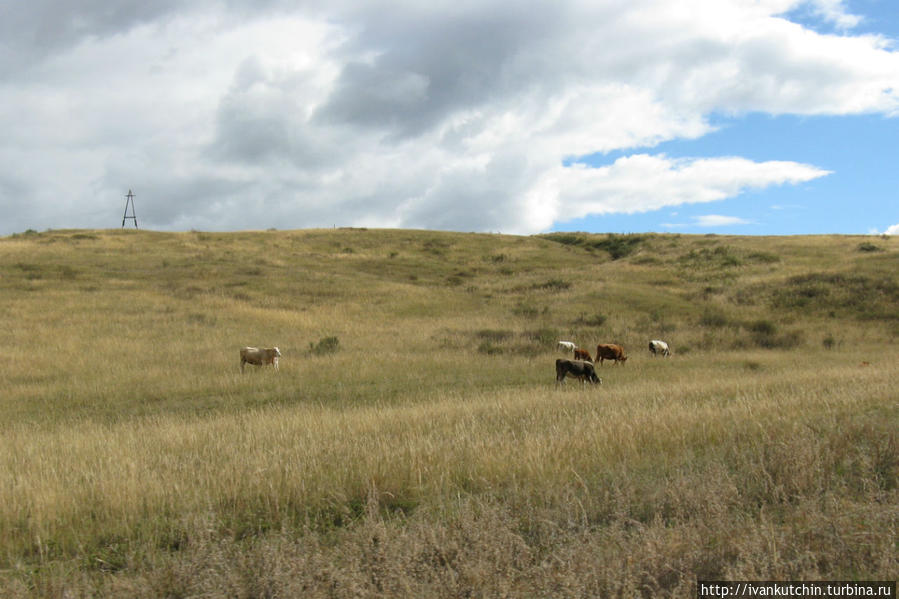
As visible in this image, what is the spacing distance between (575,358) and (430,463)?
50.7ft

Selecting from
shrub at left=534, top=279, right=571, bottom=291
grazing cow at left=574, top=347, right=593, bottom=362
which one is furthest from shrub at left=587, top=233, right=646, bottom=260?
grazing cow at left=574, top=347, right=593, bottom=362

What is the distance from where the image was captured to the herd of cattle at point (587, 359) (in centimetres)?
1658

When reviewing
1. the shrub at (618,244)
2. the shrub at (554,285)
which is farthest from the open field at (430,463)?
the shrub at (618,244)

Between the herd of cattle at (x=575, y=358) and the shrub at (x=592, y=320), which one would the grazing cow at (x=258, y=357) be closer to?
the herd of cattle at (x=575, y=358)

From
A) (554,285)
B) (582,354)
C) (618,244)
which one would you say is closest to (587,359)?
(582,354)

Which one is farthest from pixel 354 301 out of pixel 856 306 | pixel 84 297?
pixel 856 306

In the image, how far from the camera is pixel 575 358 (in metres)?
21.5

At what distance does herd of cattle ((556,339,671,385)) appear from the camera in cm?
1658

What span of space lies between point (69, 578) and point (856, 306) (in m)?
37.5

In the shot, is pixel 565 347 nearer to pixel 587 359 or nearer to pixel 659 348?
pixel 587 359

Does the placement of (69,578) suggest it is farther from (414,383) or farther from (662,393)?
(414,383)

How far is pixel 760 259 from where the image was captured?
50.0 meters

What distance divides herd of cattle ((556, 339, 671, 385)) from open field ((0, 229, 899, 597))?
0.39 metres

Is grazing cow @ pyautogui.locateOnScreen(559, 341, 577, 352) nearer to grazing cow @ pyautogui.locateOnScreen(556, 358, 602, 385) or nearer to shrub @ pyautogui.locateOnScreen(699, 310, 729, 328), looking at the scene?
grazing cow @ pyautogui.locateOnScreen(556, 358, 602, 385)
